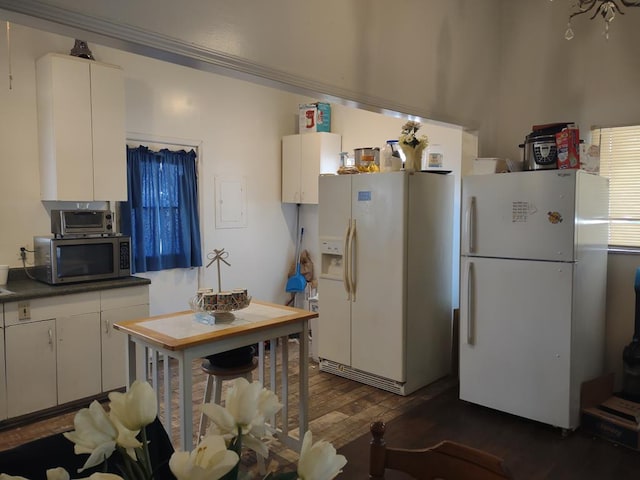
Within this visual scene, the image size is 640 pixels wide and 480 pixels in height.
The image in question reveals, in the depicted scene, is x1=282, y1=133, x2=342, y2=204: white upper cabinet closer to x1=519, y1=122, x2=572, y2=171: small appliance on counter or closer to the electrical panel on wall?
the electrical panel on wall

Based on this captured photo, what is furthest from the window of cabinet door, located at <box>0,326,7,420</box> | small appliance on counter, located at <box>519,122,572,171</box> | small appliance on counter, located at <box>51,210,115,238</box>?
cabinet door, located at <box>0,326,7,420</box>

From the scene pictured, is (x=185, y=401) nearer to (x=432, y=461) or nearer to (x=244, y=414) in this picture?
(x=432, y=461)

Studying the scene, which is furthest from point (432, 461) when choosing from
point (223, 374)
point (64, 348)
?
point (64, 348)

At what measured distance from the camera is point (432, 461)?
1.14 metres

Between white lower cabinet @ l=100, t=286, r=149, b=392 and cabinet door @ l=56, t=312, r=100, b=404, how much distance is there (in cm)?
5

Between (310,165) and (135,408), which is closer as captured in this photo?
(135,408)

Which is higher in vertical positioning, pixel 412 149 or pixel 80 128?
pixel 80 128

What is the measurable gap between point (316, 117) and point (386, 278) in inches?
89.5

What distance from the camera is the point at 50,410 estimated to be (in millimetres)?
3412

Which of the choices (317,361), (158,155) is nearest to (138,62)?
(158,155)

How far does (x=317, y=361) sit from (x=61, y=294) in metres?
2.24

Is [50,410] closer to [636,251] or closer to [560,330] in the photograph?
[560,330]

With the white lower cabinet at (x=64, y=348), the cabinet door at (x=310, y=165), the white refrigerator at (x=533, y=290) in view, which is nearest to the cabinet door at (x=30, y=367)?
the white lower cabinet at (x=64, y=348)

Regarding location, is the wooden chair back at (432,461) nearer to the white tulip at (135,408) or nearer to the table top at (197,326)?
the white tulip at (135,408)
